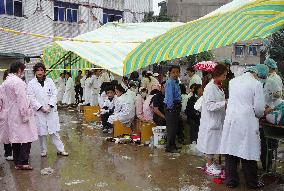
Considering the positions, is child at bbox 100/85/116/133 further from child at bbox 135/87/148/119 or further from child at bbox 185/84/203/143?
child at bbox 185/84/203/143

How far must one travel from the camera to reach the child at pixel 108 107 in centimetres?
1073

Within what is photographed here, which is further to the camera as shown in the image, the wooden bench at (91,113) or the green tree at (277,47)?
the green tree at (277,47)

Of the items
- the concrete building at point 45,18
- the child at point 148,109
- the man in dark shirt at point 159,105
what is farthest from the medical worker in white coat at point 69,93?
the man in dark shirt at point 159,105

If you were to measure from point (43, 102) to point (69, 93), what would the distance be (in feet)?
34.5

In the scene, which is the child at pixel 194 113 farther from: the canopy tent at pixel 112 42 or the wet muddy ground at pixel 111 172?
the canopy tent at pixel 112 42

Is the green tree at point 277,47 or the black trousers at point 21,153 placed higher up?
the green tree at point 277,47

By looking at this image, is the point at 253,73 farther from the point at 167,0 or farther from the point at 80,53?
the point at 167,0

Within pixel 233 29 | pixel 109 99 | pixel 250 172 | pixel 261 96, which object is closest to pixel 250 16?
pixel 233 29

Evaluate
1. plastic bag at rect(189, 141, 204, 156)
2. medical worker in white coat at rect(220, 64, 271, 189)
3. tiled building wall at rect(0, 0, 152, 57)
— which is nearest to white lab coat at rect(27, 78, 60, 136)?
plastic bag at rect(189, 141, 204, 156)

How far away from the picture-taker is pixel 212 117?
649 centimetres

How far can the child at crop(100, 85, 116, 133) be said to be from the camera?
1073cm

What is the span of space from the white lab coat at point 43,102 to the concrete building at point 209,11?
29218mm

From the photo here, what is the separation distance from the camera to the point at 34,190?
593 cm

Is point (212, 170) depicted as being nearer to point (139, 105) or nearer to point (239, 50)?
point (139, 105)
